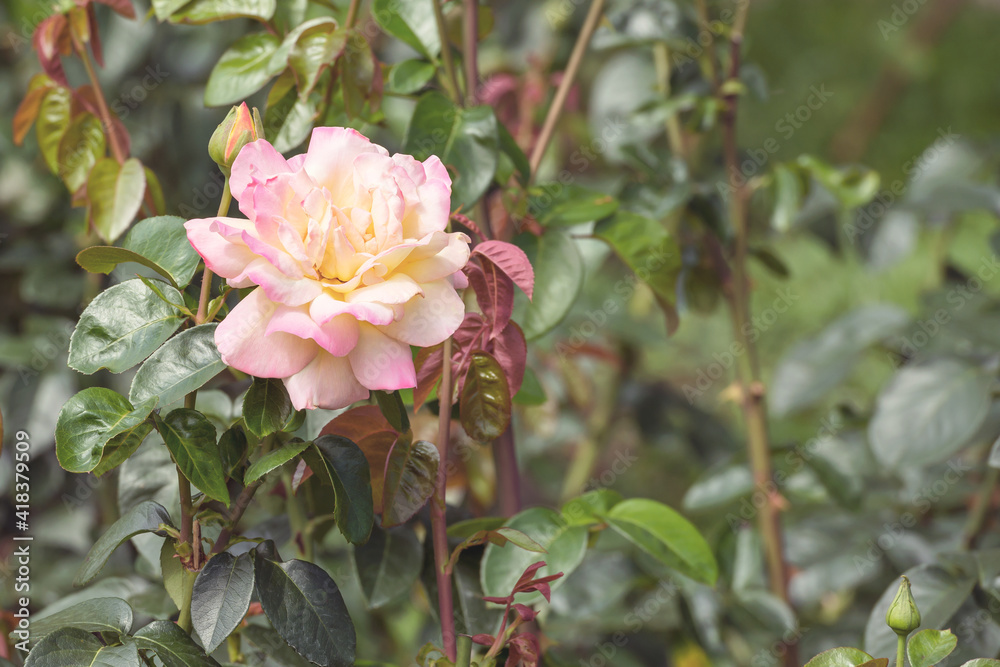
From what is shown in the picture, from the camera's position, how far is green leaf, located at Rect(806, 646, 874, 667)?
373 millimetres

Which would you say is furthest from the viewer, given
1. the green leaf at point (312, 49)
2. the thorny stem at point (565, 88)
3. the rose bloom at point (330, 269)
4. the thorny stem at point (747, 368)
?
the thorny stem at point (747, 368)

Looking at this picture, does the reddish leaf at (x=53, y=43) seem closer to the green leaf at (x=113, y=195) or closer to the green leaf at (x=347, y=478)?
the green leaf at (x=113, y=195)

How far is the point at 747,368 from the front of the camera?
706 mm

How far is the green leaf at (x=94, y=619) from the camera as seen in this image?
36 centimetres

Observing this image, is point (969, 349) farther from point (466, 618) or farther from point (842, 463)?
point (466, 618)

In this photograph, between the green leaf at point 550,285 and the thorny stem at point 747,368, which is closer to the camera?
the green leaf at point 550,285

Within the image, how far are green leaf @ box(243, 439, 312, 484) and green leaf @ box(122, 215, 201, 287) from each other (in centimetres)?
9

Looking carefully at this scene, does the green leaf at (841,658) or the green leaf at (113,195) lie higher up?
the green leaf at (113,195)

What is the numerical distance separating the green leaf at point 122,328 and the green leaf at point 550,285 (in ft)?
0.66

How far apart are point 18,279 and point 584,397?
695 millimetres

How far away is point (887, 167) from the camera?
2.37 m

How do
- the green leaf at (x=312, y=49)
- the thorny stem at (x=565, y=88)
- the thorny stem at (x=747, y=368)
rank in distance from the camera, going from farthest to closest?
1. the thorny stem at (x=747, y=368)
2. the thorny stem at (x=565, y=88)
3. the green leaf at (x=312, y=49)

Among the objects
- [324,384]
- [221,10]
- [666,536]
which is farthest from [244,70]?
[666,536]

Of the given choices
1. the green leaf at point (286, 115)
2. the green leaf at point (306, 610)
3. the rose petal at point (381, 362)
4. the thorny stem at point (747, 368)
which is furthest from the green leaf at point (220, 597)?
the thorny stem at point (747, 368)
